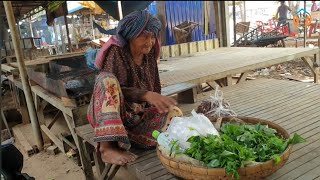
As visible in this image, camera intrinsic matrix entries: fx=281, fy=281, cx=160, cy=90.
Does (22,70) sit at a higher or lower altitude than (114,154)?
higher

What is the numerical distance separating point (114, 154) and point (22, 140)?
141 inches

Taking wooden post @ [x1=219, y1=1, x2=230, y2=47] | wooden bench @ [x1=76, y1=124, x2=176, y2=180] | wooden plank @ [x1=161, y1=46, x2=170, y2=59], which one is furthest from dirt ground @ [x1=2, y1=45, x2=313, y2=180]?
wooden post @ [x1=219, y1=1, x2=230, y2=47]

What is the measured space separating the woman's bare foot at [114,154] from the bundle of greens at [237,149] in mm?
697

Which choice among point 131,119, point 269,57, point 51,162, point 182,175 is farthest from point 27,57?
point 182,175

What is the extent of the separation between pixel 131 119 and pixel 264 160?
3.71 feet

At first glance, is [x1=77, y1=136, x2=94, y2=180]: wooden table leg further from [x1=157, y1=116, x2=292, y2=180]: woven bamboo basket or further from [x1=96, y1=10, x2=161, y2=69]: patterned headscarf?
[x1=157, y1=116, x2=292, y2=180]: woven bamboo basket

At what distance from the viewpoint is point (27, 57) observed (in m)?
8.59

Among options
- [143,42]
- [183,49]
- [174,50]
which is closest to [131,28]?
[143,42]

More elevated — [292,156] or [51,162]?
[292,156]

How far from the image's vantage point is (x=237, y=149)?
4.55 ft

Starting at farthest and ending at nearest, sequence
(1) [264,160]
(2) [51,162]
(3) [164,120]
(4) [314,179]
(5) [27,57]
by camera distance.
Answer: (5) [27,57] < (2) [51,162] < (3) [164,120] < (4) [314,179] < (1) [264,160]

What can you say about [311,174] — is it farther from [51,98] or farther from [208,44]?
[208,44]

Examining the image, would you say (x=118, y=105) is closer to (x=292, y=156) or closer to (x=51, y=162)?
(x=292, y=156)

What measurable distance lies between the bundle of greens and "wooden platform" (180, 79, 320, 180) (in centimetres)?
35
